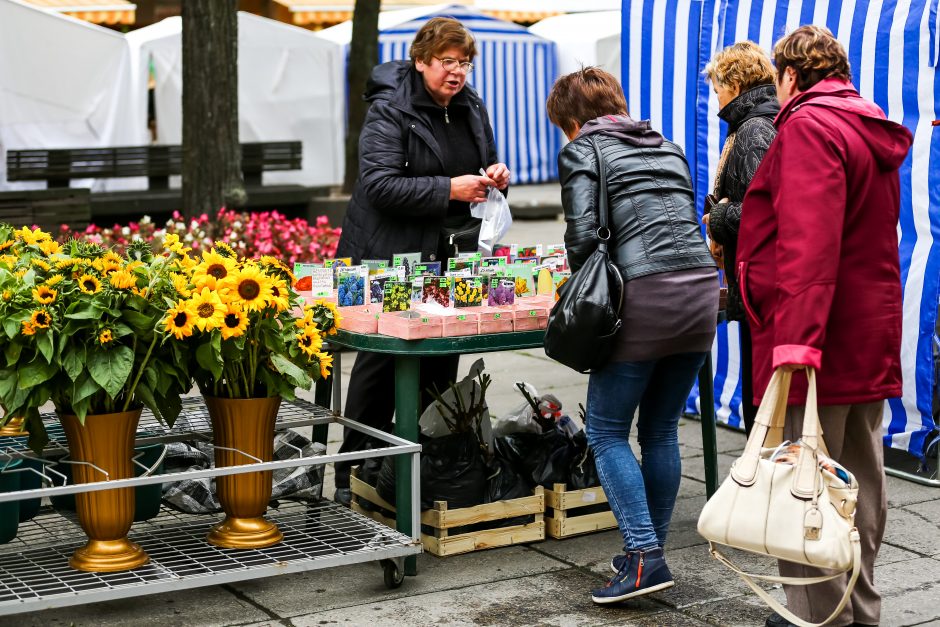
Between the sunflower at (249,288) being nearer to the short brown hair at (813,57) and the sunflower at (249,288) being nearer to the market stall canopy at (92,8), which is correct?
the short brown hair at (813,57)

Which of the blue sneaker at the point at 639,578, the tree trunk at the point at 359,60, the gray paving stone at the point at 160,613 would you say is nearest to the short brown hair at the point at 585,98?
the blue sneaker at the point at 639,578

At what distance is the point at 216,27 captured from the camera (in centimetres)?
862

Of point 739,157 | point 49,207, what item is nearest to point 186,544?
point 739,157

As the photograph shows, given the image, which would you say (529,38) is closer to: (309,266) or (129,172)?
(129,172)

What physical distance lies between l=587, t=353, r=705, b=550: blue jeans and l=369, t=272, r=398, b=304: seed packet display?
80cm

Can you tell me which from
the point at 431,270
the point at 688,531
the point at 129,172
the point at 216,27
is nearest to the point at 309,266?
the point at 431,270

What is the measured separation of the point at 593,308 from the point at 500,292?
71 centimetres

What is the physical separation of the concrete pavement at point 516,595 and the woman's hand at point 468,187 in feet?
4.27

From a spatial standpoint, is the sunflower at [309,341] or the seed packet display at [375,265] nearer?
the sunflower at [309,341]

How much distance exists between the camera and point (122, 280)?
3.68 metres

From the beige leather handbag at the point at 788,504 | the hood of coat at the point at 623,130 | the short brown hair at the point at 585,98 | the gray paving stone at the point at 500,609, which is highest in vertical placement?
the short brown hair at the point at 585,98

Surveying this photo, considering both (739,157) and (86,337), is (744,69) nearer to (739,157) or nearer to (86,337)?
(739,157)

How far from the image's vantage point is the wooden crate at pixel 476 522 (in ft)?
14.4

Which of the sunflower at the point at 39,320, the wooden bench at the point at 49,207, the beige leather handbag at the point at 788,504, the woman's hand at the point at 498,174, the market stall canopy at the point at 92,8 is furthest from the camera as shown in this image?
the market stall canopy at the point at 92,8
